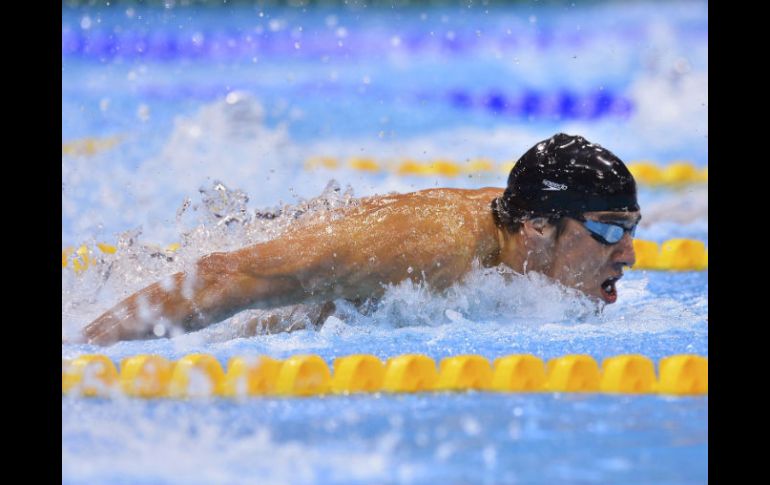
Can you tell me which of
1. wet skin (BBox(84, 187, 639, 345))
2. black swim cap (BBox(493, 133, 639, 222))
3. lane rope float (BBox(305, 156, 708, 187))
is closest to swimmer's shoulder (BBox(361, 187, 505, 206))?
wet skin (BBox(84, 187, 639, 345))

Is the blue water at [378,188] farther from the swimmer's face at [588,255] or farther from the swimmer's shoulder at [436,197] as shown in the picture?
the swimmer's shoulder at [436,197]

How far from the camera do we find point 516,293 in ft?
9.52

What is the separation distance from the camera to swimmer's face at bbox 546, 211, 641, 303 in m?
2.85

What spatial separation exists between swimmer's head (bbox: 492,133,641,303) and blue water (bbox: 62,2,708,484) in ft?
0.26

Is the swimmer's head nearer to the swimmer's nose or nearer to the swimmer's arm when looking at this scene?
the swimmer's nose

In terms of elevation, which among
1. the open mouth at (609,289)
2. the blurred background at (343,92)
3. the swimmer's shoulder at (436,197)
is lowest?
the open mouth at (609,289)

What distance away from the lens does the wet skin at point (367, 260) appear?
2.58m

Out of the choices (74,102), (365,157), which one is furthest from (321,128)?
(74,102)

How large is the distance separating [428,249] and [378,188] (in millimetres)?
3131

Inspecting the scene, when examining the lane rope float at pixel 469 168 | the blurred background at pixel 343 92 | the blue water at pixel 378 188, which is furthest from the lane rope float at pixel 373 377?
the lane rope float at pixel 469 168

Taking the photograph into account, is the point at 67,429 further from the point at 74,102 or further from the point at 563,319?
the point at 74,102

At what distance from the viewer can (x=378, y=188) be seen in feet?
19.2

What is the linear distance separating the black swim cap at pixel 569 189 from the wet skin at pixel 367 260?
33 mm
